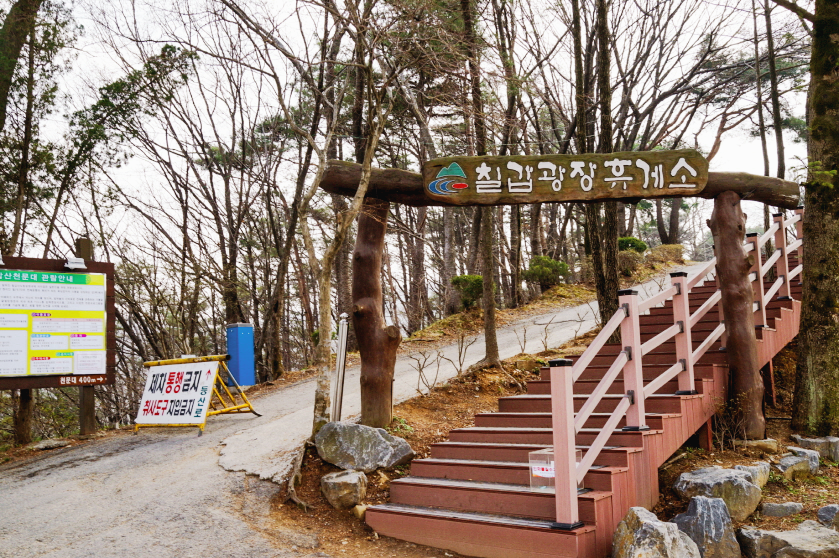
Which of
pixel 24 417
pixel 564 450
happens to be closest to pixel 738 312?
pixel 564 450

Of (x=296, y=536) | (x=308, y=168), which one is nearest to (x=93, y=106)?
(x=308, y=168)

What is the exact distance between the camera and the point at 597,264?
1007 centimetres

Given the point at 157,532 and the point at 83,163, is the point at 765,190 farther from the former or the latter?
the point at 83,163

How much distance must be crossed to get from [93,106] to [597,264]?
45.5ft

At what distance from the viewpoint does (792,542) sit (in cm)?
441

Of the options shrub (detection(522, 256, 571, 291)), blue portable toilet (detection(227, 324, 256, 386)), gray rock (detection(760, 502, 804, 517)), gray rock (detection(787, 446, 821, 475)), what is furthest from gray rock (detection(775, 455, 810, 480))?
shrub (detection(522, 256, 571, 291))

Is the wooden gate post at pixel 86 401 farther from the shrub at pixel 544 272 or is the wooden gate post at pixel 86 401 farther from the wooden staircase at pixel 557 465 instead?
the shrub at pixel 544 272

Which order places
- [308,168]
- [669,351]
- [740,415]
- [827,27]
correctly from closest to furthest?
1. [740,415]
2. [827,27]
3. [669,351]
4. [308,168]

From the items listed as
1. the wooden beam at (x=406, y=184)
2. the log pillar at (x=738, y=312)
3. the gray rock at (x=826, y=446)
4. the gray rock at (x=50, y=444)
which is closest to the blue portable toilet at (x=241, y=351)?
the gray rock at (x=50, y=444)

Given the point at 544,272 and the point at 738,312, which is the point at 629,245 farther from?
the point at 738,312

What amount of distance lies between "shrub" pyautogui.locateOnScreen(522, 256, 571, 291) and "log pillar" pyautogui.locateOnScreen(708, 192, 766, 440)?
1346 cm

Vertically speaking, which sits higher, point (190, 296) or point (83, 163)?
point (83, 163)

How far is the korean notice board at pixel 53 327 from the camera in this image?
9.59 meters

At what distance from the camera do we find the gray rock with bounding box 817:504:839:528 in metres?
4.80
